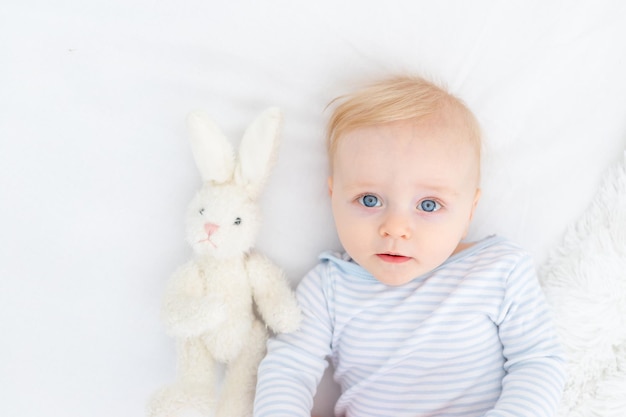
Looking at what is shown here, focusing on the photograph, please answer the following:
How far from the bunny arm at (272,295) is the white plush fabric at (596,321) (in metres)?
0.47

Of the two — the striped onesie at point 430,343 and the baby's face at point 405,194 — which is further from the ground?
the baby's face at point 405,194

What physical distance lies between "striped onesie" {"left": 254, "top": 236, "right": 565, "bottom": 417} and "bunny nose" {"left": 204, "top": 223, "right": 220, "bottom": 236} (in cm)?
21

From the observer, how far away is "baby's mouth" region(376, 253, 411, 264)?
107 cm

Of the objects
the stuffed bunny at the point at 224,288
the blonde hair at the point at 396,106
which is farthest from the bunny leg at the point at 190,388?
the blonde hair at the point at 396,106

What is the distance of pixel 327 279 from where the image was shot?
1.18 m

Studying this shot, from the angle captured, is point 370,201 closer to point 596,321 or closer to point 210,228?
point 210,228

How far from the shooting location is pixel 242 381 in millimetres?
1165

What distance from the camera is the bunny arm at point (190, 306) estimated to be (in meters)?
1.07

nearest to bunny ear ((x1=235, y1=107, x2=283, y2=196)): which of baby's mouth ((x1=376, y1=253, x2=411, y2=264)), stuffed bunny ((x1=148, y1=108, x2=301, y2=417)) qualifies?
stuffed bunny ((x1=148, y1=108, x2=301, y2=417))

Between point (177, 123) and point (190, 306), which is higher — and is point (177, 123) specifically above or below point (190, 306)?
above

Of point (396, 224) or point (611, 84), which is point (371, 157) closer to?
point (396, 224)

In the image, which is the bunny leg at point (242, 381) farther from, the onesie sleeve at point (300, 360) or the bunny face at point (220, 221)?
the bunny face at point (220, 221)

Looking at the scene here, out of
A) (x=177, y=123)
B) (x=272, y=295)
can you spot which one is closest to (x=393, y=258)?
(x=272, y=295)

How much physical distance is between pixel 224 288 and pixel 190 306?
0.08m
